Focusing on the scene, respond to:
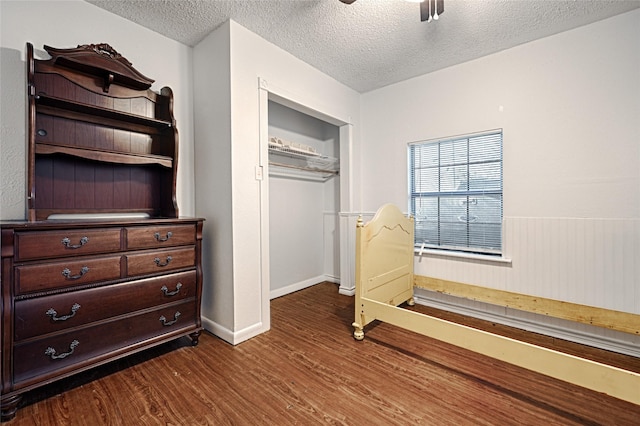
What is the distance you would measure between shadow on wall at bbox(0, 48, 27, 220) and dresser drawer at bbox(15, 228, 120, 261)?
473 millimetres

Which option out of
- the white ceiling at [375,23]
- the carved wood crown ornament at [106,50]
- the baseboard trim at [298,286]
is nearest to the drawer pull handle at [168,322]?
the baseboard trim at [298,286]

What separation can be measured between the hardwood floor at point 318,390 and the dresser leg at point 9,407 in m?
0.04

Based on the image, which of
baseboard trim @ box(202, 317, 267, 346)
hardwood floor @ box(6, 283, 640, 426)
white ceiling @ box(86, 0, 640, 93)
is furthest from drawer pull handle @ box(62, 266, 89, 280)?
white ceiling @ box(86, 0, 640, 93)

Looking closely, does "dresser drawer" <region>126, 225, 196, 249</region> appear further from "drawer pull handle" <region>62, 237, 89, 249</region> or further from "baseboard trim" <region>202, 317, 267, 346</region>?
"baseboard trim" <region>202, 317, 267, 346</region>

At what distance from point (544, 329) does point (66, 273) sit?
354 centimetres

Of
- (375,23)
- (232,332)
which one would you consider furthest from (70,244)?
(375,23)

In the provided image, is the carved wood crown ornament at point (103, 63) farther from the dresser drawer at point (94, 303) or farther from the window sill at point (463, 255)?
the window sill at point (463, 255)

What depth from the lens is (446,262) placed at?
2.95m

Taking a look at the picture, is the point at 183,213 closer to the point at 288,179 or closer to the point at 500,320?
the point at 288,179

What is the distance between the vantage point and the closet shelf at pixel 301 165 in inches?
130

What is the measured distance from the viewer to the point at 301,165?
3.69 metres

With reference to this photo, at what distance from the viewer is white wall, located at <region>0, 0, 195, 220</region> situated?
1.74 m

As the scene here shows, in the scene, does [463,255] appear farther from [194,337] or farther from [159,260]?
[159,260]

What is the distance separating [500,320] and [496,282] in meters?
0.36
